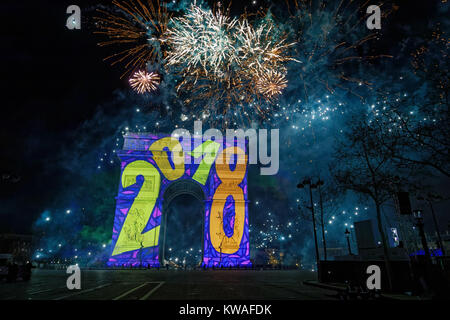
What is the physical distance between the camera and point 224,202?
129 feet

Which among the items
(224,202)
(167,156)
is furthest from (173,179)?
(224,202)

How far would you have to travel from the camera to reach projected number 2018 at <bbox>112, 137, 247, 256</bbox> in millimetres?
36594

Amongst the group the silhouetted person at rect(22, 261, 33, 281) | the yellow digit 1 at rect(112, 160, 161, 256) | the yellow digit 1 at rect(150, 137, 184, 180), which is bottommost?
the silhouetted person at rect(22, 261, 33, 281)

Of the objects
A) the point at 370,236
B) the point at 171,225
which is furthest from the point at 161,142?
the point at 171,225

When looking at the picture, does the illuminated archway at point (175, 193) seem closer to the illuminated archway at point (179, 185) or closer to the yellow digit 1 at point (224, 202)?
the illuminated archway at point (179, 185)

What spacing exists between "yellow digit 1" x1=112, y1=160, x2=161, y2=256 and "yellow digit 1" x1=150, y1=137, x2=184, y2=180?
4.55ft

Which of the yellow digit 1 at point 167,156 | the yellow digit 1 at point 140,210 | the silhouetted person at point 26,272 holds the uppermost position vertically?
the yellow digit 1 at point 167,156

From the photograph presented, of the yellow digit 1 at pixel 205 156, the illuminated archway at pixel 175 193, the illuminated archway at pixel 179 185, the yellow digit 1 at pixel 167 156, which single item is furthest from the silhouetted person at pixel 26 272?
the yellow digit 1 at pixel 205 156

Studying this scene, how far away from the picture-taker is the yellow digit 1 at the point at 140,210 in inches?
1414

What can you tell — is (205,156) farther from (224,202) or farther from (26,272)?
(26,272)

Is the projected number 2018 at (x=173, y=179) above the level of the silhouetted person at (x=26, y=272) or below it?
above

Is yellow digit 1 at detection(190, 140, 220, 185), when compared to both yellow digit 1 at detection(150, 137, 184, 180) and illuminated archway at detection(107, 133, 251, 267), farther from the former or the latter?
yellow digit 1 at detection(150, 137, 184, 180)

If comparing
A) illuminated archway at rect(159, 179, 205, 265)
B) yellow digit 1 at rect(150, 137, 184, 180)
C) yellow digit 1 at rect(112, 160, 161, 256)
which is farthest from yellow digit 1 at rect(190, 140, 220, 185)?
yellow digit 1 at rect(112, 160, 161, 256)
